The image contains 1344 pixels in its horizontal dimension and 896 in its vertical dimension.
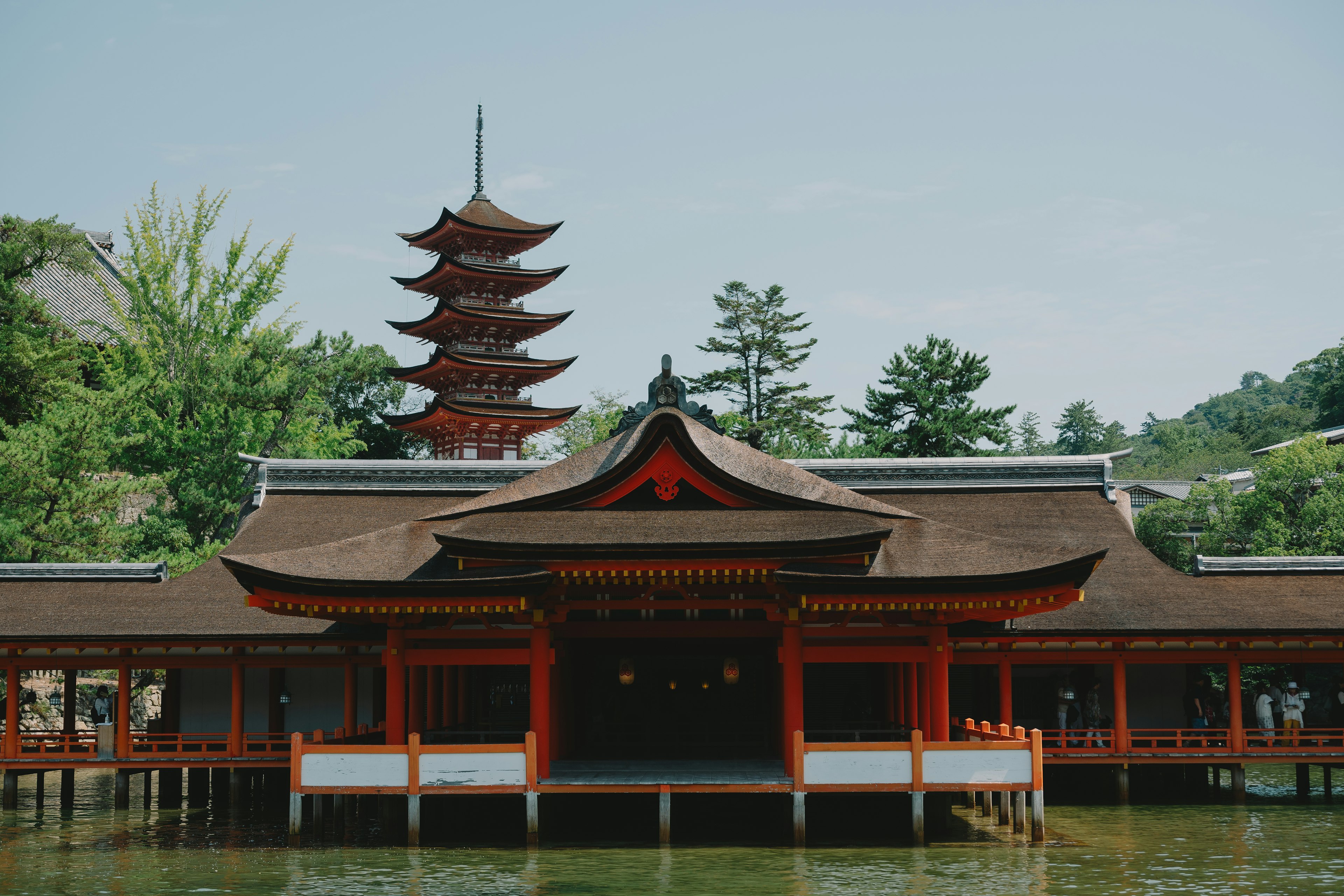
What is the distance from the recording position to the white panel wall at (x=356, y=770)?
1678 cm

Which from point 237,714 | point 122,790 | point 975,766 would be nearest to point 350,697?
point 237,714

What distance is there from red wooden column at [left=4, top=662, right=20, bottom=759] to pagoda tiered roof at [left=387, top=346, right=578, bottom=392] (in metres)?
24.0

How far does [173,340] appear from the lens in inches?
1563

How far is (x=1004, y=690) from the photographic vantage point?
21812 millimetres

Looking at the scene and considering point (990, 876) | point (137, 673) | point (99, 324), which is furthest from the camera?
point (99, 324)

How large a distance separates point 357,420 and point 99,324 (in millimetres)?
16748

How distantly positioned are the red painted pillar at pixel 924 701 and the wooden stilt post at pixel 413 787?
22.9 ft

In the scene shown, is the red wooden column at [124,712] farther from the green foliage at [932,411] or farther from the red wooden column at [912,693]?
the green foliage at [932,411]

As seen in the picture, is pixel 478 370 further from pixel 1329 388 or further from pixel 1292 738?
pixel 1329 388

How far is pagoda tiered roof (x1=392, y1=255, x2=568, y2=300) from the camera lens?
149 ft

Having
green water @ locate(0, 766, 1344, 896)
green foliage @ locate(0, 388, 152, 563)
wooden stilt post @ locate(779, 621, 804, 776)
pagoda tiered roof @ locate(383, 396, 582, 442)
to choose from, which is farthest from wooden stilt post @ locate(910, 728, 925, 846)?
pagoda tiered roof @ locate(383, 396, 582, 442)

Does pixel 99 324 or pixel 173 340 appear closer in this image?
pixel 173 340

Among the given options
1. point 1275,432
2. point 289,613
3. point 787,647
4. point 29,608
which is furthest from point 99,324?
point 1275,432

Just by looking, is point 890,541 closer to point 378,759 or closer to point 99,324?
point 378,759
